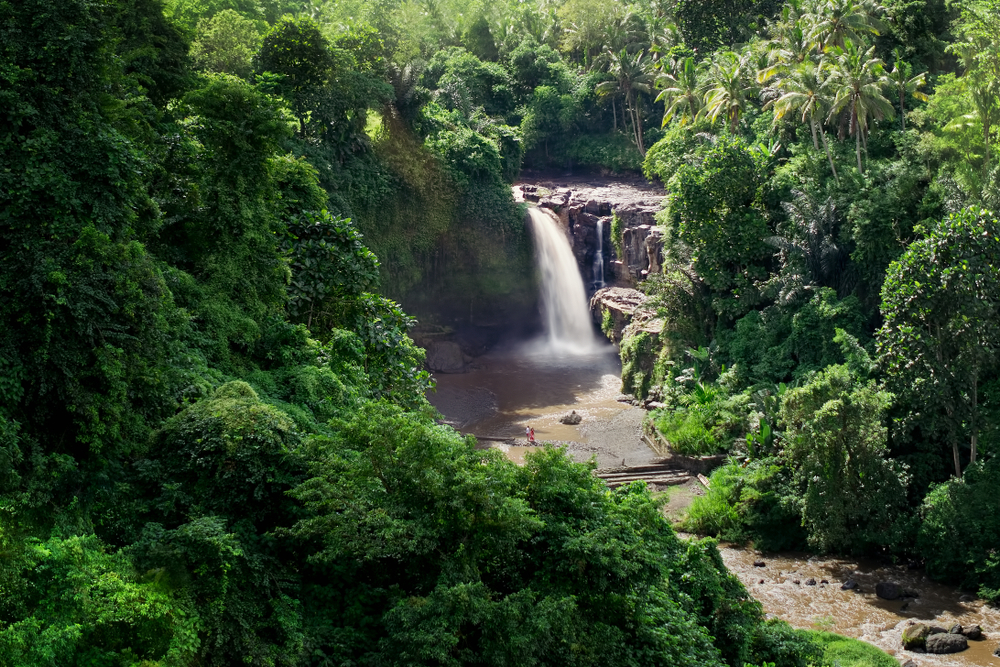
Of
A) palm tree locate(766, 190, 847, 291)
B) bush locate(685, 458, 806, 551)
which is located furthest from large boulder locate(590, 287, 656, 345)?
bush locate(685, 458, 806, 551)

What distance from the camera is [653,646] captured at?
10.7m

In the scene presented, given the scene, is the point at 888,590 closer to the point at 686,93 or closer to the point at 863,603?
the point at 863,603

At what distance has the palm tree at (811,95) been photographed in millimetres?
30031

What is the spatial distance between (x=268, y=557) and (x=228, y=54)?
28.6 meters

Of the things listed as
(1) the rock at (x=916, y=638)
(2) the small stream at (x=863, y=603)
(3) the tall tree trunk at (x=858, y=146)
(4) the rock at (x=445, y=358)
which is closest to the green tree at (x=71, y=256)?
(2) the small stream at (x=863, y=603)

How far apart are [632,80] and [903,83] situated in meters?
22.5

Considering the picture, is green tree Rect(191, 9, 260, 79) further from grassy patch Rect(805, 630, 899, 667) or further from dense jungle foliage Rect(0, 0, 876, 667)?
grassy patch Rect(805, 630, 899, 667)

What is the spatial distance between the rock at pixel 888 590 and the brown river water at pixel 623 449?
0.53ft

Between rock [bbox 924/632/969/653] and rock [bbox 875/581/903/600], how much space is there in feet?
8.05

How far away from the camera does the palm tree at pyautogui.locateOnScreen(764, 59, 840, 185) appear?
30031mm

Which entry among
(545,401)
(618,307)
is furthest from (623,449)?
(618,307)

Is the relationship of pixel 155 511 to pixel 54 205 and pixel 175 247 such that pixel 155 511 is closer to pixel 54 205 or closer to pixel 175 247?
pixel 54 205

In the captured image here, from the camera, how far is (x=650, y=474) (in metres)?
28.0

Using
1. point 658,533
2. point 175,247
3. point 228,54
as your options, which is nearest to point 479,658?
point 658,533
